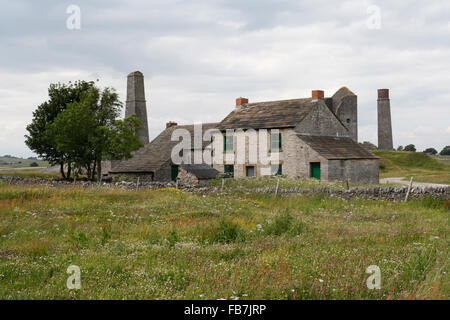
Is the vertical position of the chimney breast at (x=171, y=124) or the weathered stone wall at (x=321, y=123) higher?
the chimney breast at (x=171, y=124)

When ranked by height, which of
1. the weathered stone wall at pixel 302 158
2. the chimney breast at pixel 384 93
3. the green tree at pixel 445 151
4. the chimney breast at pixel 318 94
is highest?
the chimney breast at pixel 384 93

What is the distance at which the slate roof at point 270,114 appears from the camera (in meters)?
A: 33.0

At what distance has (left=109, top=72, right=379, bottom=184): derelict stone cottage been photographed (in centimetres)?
3153

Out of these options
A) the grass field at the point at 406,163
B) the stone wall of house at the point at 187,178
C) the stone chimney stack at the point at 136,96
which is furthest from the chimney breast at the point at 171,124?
the grass field at the point at 406,163

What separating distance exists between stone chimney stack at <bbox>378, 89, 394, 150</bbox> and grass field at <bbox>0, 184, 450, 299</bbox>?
50.8 meters

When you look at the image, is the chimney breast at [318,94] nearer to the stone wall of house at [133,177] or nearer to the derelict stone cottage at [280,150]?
the derelict stone cottage at [280,150]

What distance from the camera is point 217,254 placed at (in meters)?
8.27

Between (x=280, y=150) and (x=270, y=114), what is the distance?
3836 mm

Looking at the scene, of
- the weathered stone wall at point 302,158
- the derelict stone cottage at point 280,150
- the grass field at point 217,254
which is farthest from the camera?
the derelict stone cottage at point 280,150

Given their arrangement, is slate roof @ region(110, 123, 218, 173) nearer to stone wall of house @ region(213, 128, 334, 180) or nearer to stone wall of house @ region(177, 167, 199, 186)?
stone wall of house @ region(177, 167, 199, 186)

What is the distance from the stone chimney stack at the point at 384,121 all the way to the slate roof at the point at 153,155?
112 feet
